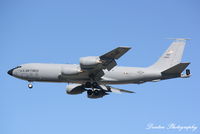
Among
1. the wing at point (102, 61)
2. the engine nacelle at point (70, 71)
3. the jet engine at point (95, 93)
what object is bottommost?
the jet engine at point (95, 93)

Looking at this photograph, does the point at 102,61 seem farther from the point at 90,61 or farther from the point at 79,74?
the point at 79,74

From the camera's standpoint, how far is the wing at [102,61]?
4700cm

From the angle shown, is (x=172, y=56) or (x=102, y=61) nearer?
(x=102, y=61)

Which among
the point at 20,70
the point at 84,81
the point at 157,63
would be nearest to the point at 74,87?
the point at 84,81

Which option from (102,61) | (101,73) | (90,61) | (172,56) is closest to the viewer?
(90,61)

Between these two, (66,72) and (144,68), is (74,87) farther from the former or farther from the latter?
(144,68)

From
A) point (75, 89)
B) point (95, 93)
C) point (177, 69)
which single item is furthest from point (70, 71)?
point (177, 69)

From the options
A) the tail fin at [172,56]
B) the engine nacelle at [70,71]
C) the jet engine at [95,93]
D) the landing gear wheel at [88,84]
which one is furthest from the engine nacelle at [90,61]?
the tail fin at [172,56]

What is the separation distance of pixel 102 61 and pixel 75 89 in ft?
30.0

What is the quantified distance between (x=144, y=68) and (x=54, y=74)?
11.3m

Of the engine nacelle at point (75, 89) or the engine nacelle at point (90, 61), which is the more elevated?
the engine nacelle at point (90, 61)

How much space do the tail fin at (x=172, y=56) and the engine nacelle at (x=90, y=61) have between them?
386 inches

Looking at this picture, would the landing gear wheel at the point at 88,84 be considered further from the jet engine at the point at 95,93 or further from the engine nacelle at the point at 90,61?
the engine nacelle at the point at 90,61

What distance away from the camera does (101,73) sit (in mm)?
52312
